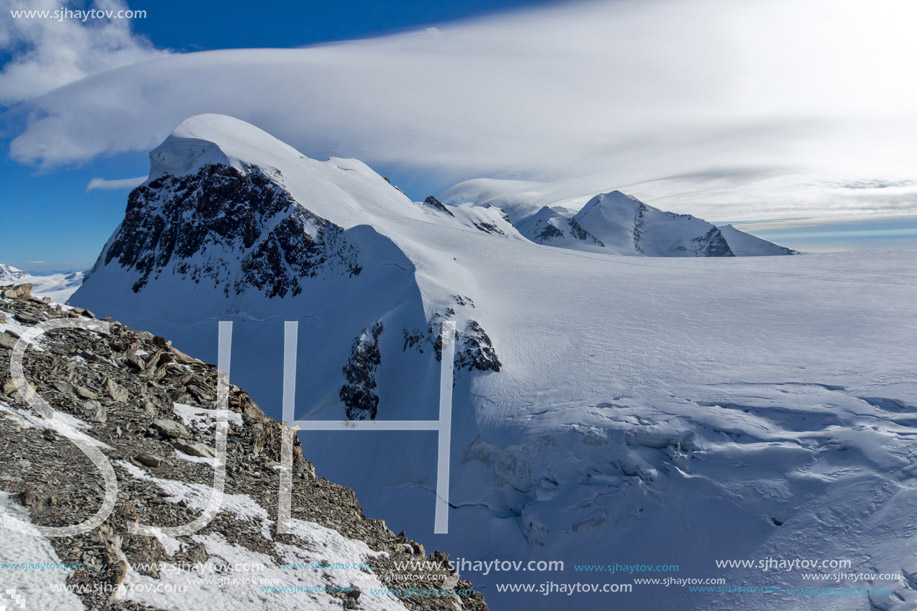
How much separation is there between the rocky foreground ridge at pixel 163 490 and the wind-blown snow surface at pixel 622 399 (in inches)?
599

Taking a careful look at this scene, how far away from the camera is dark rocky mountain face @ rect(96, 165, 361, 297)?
58656 millimetres

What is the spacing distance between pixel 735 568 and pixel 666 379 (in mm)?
12195

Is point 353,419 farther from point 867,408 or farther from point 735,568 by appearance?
point 867,408

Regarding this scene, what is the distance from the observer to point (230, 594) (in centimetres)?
684

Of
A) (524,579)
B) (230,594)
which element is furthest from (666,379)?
(230,594)

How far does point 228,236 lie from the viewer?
6662 centimetres

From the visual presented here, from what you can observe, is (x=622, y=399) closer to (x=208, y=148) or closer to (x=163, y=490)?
(x=163, y=490)

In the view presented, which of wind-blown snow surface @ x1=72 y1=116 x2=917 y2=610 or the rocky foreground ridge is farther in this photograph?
wind-blown snow surface @ x1=72 y1=116 x2=917 y2=610

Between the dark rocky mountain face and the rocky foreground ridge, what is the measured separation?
42.2 meters

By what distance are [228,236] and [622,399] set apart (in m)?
56.2

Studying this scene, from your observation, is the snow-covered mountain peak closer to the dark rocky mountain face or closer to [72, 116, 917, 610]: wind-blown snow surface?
the dark rocky mountain face

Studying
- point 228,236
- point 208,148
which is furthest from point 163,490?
point 208,148

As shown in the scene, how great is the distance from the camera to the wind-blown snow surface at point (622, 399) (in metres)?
21.2

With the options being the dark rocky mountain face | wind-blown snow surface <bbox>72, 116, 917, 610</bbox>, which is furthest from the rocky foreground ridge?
the dark rocky mountain face
